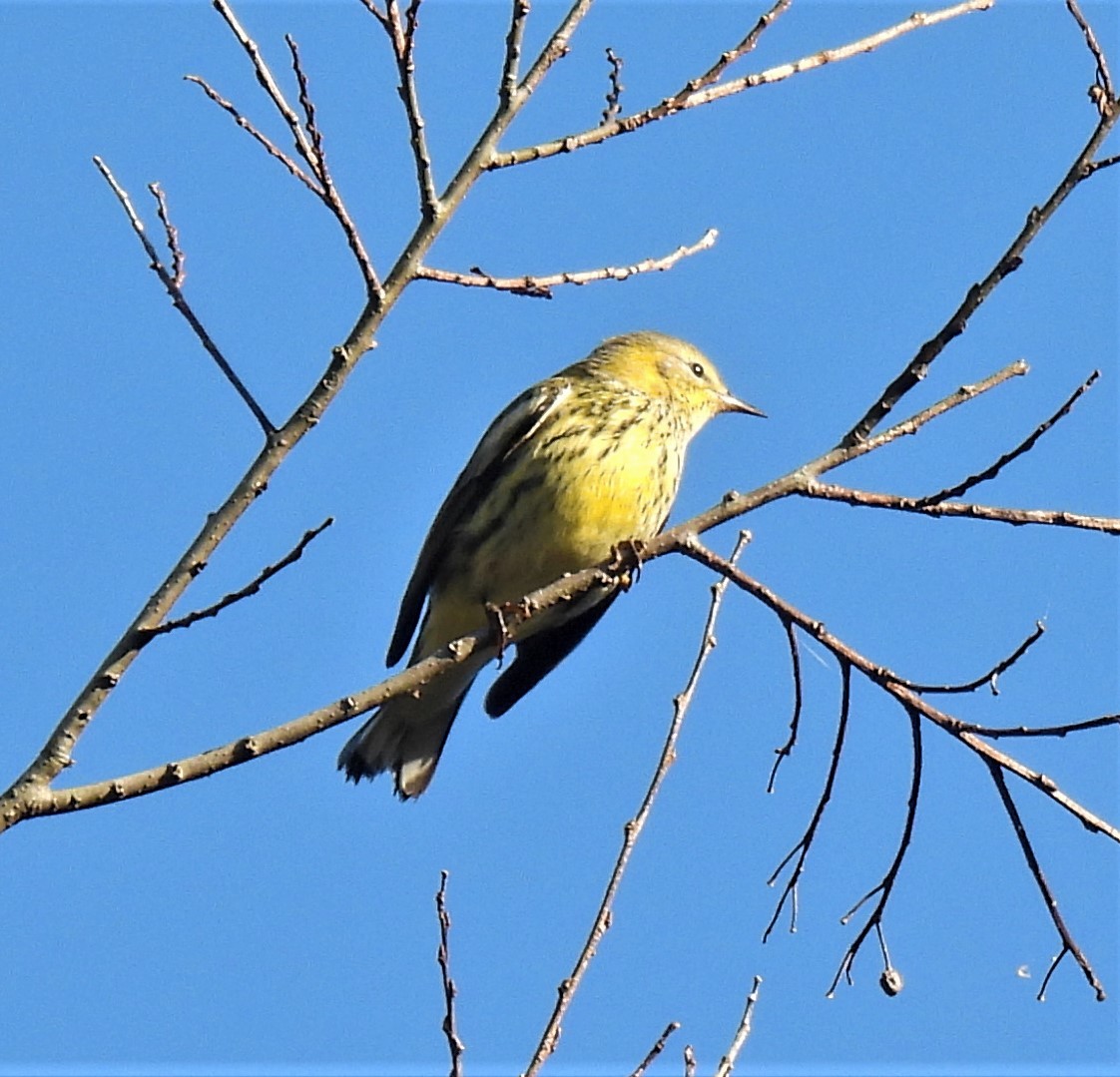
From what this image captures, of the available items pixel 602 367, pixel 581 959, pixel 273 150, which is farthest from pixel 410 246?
pixel 602 367

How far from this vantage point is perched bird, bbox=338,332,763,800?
241 inches

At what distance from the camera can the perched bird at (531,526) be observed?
20.1ft

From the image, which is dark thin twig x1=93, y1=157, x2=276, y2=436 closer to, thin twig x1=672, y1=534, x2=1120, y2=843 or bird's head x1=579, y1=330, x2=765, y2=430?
thin twig x1=672, y1=534, x2=1120, y2=843

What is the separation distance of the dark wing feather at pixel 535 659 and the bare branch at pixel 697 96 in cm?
330

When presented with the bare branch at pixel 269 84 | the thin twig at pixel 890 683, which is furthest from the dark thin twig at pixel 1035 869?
the bare branch at pixel 269 84

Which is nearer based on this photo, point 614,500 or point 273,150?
point 273,150

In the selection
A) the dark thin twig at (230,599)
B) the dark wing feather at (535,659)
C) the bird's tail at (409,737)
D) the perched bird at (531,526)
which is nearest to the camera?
the dark thin twig at (230,599)

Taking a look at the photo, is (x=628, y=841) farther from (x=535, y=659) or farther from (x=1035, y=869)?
(x=535, y=659)

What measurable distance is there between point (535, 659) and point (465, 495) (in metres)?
0.79

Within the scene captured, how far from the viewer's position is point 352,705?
3.58m

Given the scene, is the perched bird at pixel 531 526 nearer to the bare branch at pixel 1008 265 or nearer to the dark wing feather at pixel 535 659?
the dark wing feather at pixel 535 659

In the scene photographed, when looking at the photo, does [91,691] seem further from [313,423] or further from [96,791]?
[313,423]

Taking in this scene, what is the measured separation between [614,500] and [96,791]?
3.13 meters

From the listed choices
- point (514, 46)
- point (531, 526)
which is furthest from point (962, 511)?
point (531, 526)
